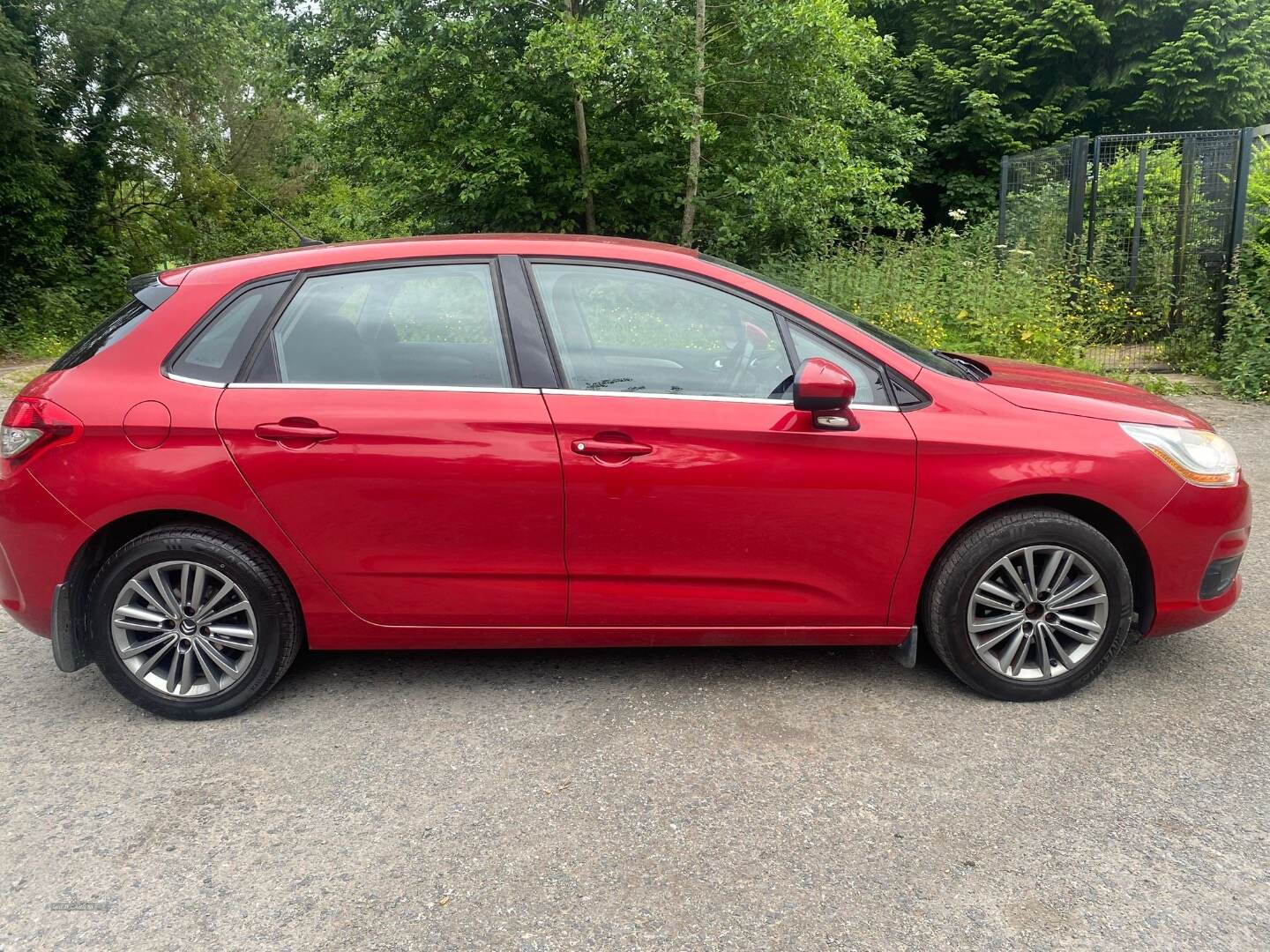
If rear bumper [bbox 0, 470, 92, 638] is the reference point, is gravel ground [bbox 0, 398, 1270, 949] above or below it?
below

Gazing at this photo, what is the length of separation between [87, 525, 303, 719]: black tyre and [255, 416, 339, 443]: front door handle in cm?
41

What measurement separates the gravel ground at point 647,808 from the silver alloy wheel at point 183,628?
188 mm

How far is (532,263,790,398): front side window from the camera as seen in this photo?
3.69 metres

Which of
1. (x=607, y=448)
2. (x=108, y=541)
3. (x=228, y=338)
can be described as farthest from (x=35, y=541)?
(x=607, y=448)

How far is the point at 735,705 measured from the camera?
12.4ft

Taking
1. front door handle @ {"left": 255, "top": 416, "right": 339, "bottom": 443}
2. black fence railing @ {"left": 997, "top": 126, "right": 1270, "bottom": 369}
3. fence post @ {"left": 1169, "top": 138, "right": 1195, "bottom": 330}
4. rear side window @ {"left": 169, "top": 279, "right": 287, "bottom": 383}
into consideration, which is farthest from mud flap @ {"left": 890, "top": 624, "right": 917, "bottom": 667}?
fence post @ {"left": 1169, "top": 138, "right": 1195, "bottom": 330}

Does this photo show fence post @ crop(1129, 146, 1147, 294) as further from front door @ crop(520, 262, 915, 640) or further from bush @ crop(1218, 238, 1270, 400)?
front door @ crop(520, 262, 915, 640)

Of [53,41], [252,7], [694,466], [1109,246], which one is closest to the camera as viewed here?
[694,466]

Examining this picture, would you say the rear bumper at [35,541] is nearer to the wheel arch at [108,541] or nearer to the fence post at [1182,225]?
the wheel arch at [108,541]

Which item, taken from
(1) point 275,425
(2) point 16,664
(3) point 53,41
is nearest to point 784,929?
(1) point 275,425

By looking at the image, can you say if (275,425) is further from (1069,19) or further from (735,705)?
(1069,19)

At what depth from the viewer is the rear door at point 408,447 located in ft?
11.7

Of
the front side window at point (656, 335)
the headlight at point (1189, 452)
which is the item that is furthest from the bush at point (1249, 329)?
the front side window at point (656, 335)

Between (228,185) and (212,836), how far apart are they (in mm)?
28639
